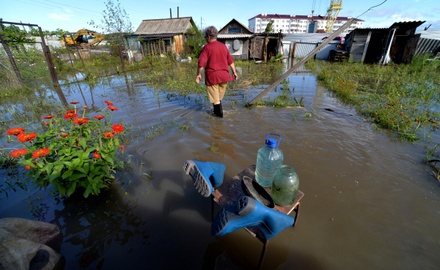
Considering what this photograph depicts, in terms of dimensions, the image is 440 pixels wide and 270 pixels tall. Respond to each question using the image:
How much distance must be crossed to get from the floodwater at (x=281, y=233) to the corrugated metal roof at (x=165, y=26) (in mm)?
22138

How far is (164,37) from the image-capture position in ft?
70.7

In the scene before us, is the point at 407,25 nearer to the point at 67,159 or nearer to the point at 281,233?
the point at 281,233

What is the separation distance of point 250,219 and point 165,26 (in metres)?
27.2

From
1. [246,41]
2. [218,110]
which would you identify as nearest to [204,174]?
[218,110]

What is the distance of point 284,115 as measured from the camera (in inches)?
211

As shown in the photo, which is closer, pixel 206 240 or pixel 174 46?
pixel 206 240

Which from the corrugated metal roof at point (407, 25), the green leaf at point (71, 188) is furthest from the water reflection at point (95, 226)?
the corrugated metal roof at point (407, 25)

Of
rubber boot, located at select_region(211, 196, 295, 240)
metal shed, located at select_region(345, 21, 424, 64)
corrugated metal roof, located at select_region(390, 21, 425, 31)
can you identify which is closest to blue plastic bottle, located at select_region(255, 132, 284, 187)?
rubber boot, located at select_region(211, 196, 295, 240)

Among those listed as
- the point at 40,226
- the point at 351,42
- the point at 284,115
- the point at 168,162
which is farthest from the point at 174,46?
the point at 40,226

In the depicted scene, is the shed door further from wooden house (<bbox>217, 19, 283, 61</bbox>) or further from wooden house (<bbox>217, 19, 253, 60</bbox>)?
wooden house (<bbox>217, 19, 253, 60</bbox>)

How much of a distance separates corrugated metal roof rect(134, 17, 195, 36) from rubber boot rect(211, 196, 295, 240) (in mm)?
24191

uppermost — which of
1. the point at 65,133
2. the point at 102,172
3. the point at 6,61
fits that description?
the point at 6,61

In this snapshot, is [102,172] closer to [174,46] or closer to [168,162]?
[168,162]

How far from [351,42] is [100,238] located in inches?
913
